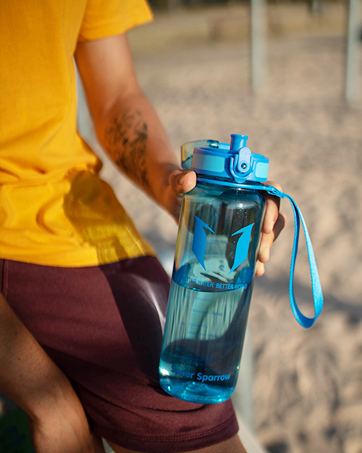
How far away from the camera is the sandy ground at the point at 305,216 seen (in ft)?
5.26

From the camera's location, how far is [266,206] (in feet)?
2.35

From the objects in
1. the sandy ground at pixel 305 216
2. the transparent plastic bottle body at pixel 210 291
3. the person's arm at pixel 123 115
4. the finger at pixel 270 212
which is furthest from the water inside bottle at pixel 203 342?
the sandy ground at pixel 305 216

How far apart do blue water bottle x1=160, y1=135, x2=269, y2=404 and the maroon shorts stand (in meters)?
0.04

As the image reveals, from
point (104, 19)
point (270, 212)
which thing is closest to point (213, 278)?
point (270, 212)

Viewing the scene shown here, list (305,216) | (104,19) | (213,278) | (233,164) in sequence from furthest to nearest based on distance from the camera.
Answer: (305,216), (104,19), (213,278), (233,164)

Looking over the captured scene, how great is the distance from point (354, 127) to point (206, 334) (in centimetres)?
414

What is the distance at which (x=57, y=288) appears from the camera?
0.80 metres

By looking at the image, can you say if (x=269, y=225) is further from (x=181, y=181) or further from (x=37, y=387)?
(x=37, y=387)

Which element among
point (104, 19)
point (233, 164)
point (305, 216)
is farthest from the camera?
point (305, 216)

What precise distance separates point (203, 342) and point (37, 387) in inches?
11.3

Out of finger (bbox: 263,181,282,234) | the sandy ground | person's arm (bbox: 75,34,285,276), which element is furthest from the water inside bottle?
the sandy ground

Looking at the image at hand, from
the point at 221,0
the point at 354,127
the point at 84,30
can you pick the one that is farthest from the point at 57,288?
the point at 221,0

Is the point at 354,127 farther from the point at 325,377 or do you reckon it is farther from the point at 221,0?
the point at 221,0

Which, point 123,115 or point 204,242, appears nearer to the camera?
point 204,242
